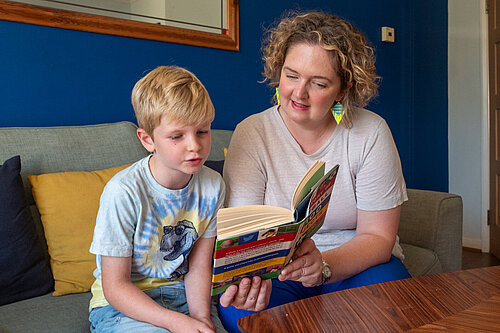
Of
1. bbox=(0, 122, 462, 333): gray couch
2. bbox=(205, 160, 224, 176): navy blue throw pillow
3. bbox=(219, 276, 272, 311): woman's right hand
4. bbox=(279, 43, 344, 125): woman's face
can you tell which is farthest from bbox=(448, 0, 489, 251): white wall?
bbox=(219, 276, 272, 311): woman's right hand

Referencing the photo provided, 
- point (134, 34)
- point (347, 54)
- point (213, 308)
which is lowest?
point (213, 308)

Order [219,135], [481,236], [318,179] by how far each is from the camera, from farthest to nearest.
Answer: [481,236]
[219,135]
[318,179]

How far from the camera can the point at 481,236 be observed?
3791mm

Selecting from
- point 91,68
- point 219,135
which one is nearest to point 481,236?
point 219,135

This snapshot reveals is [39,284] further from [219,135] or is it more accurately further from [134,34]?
[134,34]

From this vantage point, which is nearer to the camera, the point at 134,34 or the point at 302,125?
the point at 302,125

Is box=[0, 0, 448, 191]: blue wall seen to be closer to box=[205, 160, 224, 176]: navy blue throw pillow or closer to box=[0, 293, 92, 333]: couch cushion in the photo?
box=[205, 160, 224, 176]: navy blue throw pillow

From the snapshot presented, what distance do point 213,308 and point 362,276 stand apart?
16.7 inches

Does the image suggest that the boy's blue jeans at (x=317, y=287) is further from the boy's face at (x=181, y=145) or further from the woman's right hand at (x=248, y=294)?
the boy's face at (x=181, y=145)

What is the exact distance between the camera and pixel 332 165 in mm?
1384

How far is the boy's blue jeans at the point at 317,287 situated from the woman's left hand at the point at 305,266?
135 mm

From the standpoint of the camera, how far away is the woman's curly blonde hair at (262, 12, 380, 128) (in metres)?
1.30

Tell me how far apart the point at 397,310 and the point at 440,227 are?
49.8 inches

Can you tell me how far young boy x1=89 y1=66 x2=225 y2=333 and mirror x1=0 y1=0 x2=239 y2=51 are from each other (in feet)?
3.44
